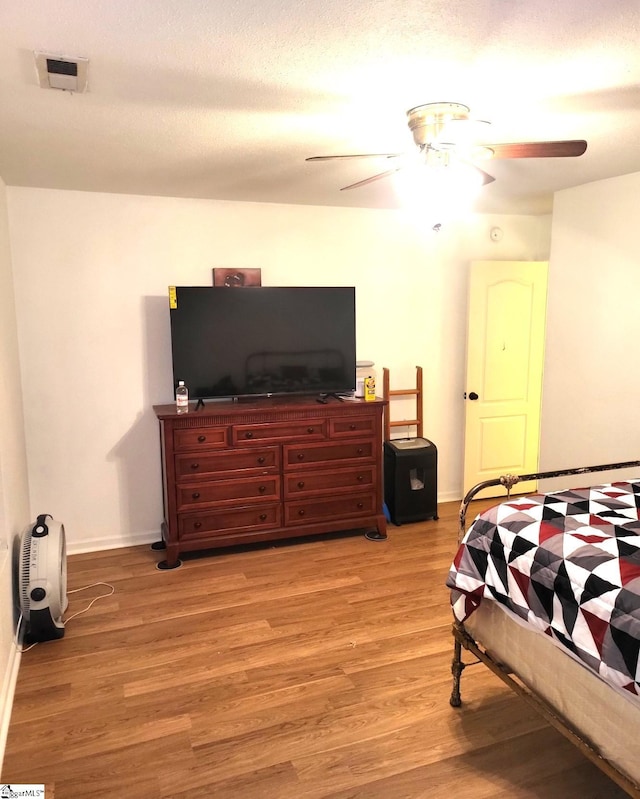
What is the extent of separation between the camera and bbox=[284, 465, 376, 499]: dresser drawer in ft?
13.2

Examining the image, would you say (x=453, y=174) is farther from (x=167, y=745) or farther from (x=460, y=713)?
(x=167, y=745)

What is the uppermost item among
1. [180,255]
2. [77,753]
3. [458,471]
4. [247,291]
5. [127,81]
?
[127,81]

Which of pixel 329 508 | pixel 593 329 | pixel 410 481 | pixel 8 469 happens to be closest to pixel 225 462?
pixel 329 508

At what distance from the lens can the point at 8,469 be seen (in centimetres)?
297

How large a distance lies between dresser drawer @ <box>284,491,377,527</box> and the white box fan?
5.02 feet

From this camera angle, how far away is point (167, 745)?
223 cm

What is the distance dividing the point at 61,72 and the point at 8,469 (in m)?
1.91

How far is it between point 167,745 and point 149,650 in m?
0.68

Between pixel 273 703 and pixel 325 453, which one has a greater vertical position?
pixel 325 453

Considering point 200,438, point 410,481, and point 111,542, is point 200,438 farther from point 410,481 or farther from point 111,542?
point 410,481

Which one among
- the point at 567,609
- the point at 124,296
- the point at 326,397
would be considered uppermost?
the point at 124,296

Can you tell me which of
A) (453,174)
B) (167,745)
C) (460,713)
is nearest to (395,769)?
(460,713)

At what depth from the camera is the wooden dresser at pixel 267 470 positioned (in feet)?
12.3

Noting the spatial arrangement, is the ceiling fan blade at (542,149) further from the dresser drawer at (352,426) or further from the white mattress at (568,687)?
the dresser drawer at (352,426)
